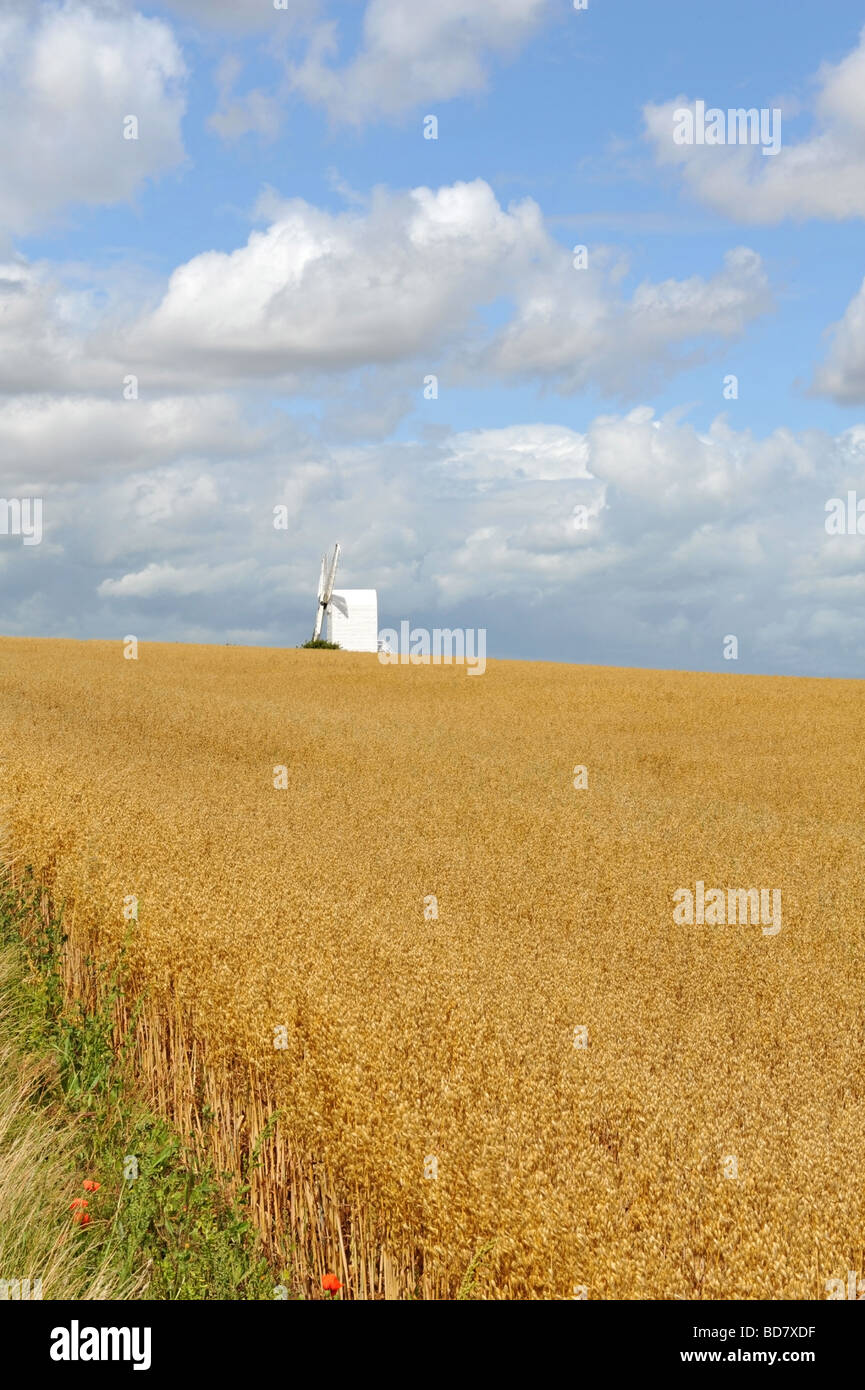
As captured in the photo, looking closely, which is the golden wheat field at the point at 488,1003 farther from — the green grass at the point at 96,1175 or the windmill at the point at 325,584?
the windmill at the point at 325,584

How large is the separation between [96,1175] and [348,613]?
183 ft

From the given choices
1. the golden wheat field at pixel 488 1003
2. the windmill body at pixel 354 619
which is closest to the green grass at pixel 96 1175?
the golden wheat field at pixel 488 1003

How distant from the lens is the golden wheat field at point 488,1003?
386 centimetres

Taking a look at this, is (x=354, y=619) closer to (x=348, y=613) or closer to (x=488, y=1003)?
(x=348, y=613)

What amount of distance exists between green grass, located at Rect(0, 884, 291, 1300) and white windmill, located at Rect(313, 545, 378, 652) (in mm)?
52975

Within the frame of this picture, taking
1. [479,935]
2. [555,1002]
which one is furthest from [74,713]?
[555,1002]

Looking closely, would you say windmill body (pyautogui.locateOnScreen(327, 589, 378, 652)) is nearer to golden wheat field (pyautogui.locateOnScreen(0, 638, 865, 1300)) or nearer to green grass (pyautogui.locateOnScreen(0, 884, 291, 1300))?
golden wheat field (pyautogui.locateOnScreen(0, 638, 865, 1300))

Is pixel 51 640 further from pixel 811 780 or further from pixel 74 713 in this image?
pixel 811 780

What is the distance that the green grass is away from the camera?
530 cm

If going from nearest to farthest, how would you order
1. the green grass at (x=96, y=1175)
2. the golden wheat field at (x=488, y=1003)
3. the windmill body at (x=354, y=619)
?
the golden wheat field at (x=488, y=1003), the green grass at (x=96, y=1175), the windmill body at (x=354, y=619)

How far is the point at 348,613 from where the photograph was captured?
2424 inches

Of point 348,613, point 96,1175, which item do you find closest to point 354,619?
point 348,613

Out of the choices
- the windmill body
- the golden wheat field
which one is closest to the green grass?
the golden wheat field

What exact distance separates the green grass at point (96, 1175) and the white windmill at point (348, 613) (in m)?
53.0
